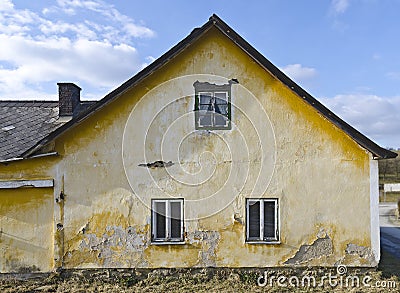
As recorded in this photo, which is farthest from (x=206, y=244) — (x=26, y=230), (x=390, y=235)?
(x=390, y=235)

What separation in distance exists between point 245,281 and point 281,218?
164 centimetres

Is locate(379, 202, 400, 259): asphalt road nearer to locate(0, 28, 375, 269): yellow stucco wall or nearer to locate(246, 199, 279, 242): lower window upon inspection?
locate(0, 28, 375, 269): yellow stucco wall

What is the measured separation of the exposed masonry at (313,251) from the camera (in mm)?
8805

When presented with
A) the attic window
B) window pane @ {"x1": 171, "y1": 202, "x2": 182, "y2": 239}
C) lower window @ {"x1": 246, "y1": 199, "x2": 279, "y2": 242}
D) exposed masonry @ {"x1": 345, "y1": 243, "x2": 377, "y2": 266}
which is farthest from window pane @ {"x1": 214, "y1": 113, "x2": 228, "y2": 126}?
exposed masonry @ {"x1": 345, "y1": 243, "x2": 377, "y2": 266}

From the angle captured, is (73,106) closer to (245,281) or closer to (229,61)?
(229,61)

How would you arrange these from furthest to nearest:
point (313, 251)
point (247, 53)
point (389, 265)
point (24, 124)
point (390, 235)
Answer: point (390, 235) < point (24, 124) < point (389, 265) < point (313, 251) < point (247, 53)

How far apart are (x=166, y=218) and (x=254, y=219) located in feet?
6.77

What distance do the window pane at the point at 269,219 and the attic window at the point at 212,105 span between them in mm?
2060

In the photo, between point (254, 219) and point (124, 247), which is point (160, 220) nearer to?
point (124, 247)

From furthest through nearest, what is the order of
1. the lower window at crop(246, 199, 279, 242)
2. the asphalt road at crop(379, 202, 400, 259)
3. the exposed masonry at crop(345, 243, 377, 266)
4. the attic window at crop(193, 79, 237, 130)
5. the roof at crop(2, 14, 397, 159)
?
the asphalt road at crop(379, 202, 400, 259)
the attic window at crop(193, 79, 237, 130)
the lower window at crop(246, 199, 279, 242)
the exposed masonry at crop(345, 243, 377, 266)
the roof at crop(2, 14, 397, 159)

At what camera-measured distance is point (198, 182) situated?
894 cm

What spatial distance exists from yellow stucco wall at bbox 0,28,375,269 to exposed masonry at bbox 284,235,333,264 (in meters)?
0.03

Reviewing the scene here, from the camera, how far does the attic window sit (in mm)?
9000

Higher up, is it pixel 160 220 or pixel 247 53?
pixel 247 53
